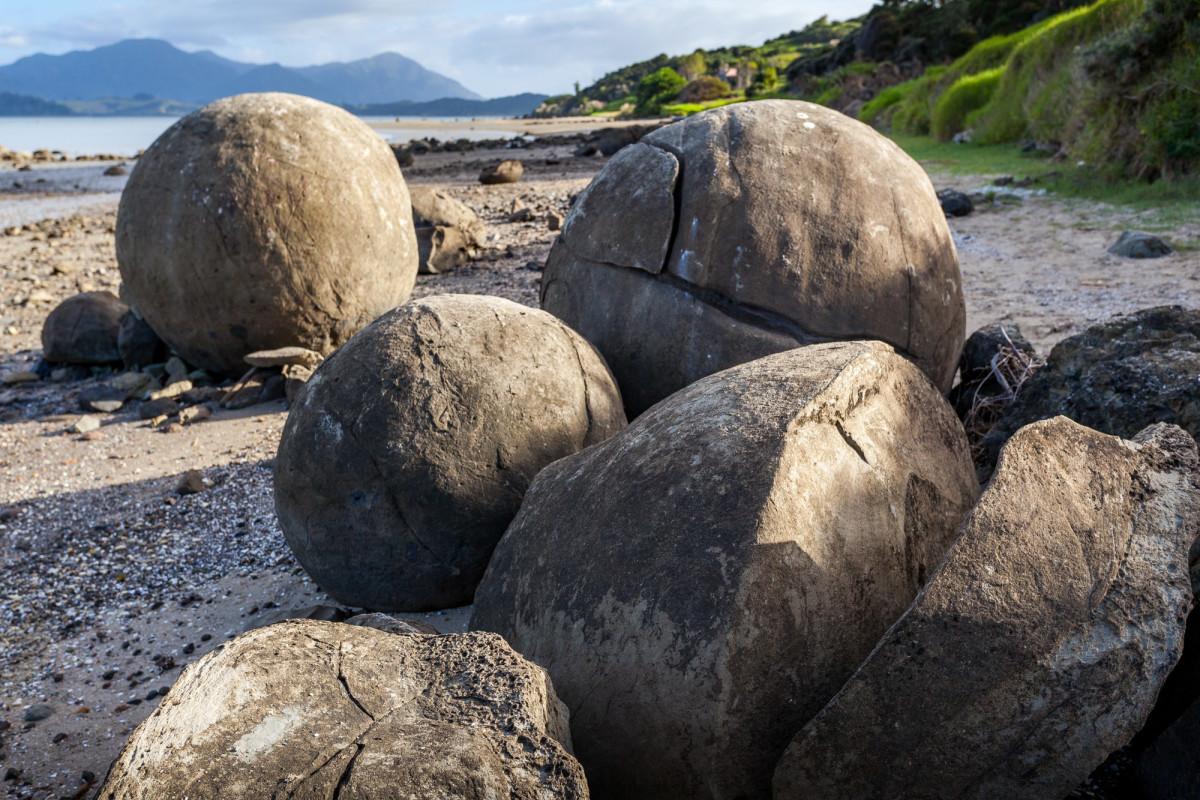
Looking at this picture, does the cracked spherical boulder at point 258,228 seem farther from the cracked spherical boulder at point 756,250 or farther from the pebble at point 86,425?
the cracked spherical boulder at point 756,250

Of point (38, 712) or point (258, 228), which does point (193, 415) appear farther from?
point (38, 712)

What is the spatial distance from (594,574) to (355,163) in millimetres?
5126

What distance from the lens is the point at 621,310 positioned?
155 inches

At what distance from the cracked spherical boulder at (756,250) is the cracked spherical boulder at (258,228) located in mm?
3039

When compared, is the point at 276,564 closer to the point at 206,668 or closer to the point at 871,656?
the point at 206,668

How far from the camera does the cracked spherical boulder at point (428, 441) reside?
10.6 feet

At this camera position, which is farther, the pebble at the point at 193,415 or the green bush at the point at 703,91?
the green bush at the point at 703,91

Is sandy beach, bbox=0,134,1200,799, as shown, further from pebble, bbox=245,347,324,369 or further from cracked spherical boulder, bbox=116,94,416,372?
→ cracked spherical boulder, bbox=116,94,416,372

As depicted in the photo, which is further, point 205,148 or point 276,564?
point 205,148

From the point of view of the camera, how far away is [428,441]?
10.5 ft

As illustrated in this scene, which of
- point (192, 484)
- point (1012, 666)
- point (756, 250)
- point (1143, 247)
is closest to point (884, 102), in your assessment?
point (1143, 247)

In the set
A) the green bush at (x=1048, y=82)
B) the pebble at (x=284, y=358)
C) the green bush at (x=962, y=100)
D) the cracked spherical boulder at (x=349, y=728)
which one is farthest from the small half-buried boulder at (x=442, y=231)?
the green bush at (x=962, y=100)

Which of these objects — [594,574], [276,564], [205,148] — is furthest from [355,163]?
[594,574]

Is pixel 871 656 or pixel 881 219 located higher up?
pixel 881 219
